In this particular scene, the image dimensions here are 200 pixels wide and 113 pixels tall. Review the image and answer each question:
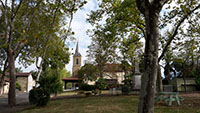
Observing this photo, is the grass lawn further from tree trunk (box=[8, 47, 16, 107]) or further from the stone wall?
the stone wall

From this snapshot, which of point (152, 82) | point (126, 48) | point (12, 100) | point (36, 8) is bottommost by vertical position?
A: point (12, 100)

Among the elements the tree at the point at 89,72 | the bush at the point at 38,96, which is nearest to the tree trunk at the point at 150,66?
the bush at the point at 38,96

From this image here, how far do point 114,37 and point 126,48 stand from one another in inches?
81.9

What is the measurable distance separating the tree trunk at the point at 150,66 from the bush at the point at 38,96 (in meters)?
8.45

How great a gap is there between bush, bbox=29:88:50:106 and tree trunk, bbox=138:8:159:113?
8.45 m

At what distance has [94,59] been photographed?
31.2 m

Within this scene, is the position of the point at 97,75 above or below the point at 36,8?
below

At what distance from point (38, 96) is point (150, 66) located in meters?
8.80

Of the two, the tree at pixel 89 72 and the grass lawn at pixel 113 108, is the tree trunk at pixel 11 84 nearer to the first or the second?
the grass lawn at pixel 113 108

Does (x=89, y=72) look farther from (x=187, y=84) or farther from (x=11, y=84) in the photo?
(x=11, y=84)

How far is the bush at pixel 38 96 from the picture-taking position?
33.4 ft

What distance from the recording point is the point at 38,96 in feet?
33.6

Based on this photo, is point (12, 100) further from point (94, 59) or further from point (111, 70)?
point (111, 70)

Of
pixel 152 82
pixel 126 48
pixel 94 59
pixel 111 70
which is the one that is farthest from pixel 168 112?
pixel 111 70
